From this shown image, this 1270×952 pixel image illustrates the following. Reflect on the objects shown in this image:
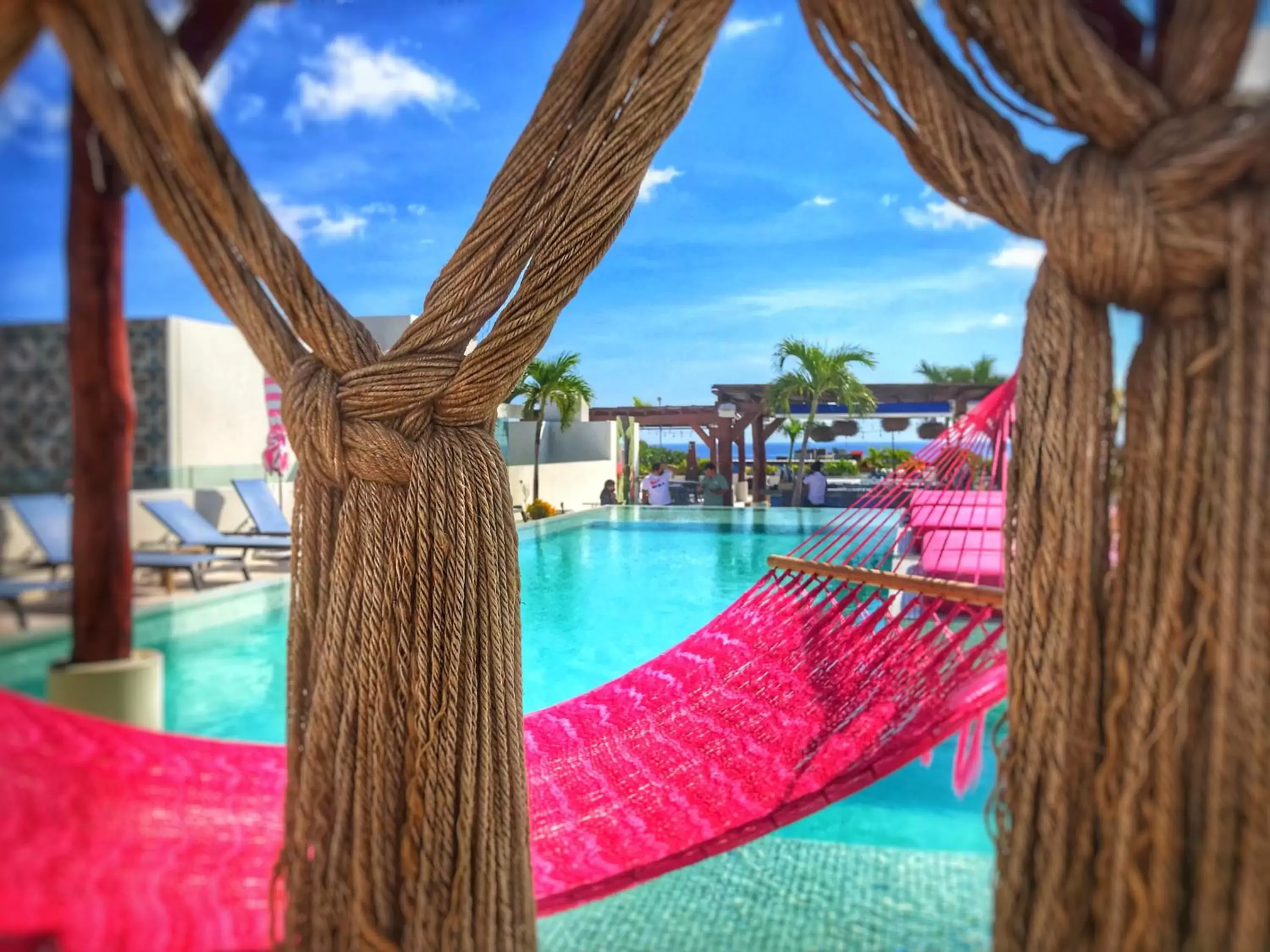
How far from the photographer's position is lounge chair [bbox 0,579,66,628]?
0.87m

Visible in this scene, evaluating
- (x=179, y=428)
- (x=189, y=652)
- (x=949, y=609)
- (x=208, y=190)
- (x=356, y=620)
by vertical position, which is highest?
(x=208, y=190)

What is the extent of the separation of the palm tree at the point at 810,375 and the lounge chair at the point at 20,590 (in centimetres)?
956

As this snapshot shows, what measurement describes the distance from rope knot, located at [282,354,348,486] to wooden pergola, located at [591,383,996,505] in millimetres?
7857

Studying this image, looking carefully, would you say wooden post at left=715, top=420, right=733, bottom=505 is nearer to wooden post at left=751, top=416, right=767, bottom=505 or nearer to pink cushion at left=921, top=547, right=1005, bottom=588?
wooden post at left=751, top=416, right=767, bottom=505

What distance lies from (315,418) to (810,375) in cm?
1054

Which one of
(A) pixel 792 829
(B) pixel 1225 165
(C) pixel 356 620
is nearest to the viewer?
(B) pixel 1225 165

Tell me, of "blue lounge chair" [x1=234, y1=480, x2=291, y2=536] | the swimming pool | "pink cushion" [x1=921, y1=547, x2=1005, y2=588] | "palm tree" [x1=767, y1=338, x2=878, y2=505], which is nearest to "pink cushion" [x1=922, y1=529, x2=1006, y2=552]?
"pink cushion" [x1=921, y1=547, x2=1005, y2=588]

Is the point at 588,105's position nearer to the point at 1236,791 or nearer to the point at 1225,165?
the point at 1225,165

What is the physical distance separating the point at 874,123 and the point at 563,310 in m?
0.34

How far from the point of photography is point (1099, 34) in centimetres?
63

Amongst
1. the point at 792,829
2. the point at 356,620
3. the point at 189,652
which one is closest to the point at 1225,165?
the point at 356,620

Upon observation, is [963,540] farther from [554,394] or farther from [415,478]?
[554,394]

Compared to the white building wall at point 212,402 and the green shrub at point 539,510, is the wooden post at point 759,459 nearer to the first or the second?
the green shrub at point 539,510

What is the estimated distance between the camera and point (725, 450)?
9789 millimetres
